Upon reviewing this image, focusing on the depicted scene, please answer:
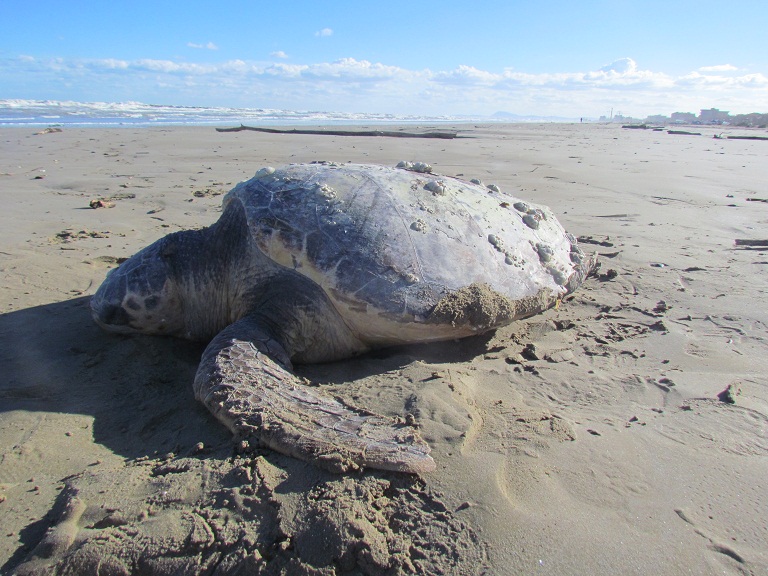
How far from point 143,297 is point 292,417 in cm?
162

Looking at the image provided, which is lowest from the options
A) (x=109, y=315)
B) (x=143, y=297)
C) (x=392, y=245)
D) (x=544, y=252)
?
(x=109, y=315)

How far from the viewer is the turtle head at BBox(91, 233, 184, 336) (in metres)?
3.02

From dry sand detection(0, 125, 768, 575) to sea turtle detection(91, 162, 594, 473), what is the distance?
0.60ft

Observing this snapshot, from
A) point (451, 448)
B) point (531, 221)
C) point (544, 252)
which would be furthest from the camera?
point (531, 221)

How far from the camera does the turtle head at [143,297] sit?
119 inches

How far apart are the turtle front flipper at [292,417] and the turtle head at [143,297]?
2.49 ft

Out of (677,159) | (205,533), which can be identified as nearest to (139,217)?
(205,533)

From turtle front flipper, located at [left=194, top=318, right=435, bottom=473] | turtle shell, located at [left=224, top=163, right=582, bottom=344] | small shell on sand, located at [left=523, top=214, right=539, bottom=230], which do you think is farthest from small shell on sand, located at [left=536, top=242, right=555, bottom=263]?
turtle front flipper, located at [left=194, top=318, right=435, bottom=473]

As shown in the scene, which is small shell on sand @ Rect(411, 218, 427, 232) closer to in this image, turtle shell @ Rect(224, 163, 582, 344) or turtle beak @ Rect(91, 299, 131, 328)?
turtle shell @ Rect(224, 163, 582, 344)

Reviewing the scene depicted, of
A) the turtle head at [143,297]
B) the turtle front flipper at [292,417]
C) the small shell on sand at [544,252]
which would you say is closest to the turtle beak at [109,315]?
the turtle head at [143,297]

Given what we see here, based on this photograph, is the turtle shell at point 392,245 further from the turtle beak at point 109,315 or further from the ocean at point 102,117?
the ocean at point 102,117

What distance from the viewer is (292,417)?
1967mm

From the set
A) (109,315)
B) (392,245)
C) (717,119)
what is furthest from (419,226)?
(717,119)

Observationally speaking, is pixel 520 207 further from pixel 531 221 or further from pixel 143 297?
pixel 143 297
